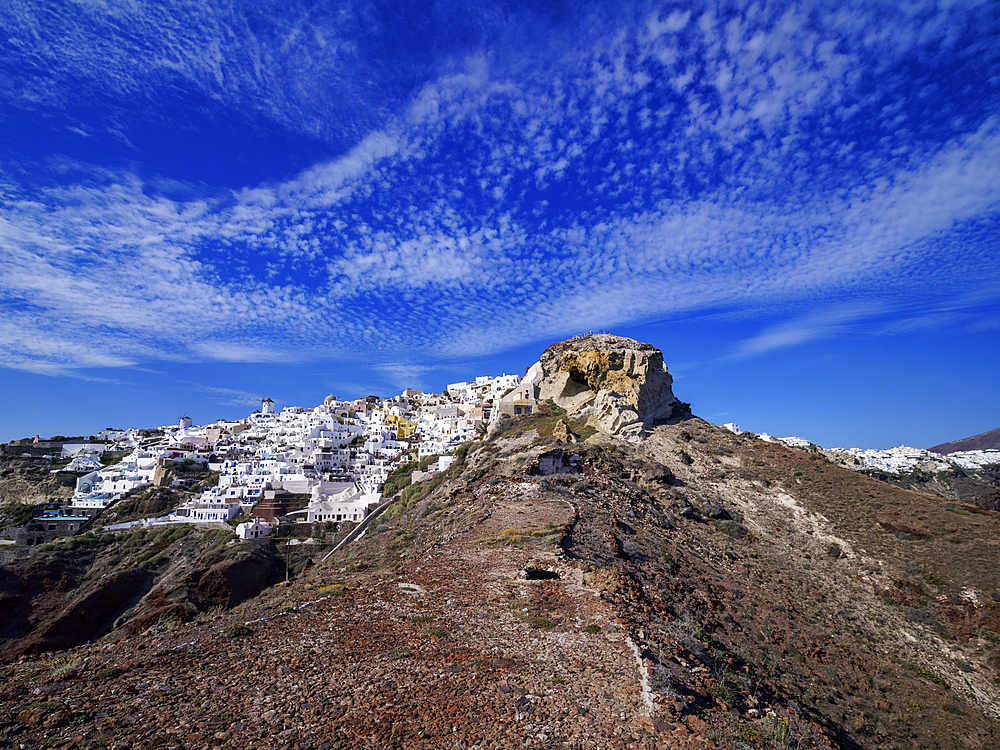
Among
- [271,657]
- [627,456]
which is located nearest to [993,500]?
[627,456]

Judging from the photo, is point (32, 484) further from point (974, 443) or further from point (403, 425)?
point (974, 443)

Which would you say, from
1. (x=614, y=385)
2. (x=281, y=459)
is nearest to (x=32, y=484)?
(x=281, y=459)

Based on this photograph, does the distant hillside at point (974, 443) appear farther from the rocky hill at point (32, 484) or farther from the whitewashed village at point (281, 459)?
the rocky hill at point (32, 484)

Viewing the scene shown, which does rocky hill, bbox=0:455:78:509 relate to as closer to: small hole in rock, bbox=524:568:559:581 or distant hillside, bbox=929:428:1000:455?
small hole in rock, bbox=524:568:559:581

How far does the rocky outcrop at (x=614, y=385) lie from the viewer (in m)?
31.9

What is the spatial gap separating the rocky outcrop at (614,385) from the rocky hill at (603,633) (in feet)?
13.6

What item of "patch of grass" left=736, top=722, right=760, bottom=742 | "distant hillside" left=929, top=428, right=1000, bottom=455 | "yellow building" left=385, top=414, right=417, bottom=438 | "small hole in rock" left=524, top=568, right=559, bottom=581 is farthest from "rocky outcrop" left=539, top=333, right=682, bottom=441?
"distant hillside" left=929, top=428, right=1000, bottom=455

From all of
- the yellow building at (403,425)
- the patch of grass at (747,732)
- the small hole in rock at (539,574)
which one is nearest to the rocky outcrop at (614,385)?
the small hole in rock at (539,574)

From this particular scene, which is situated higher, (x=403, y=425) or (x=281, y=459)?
(x=403, y=425)

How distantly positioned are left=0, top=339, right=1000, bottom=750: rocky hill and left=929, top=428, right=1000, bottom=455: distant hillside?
15998 centimetres

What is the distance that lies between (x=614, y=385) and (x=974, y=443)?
172772 mm

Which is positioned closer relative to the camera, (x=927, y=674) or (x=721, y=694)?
(x=721, y=694)

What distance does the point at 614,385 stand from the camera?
114 feet

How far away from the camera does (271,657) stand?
25.0ft
